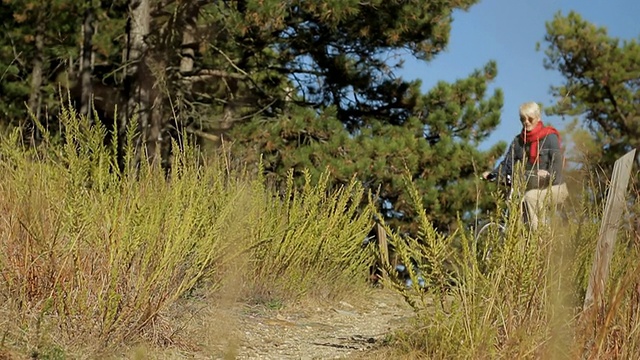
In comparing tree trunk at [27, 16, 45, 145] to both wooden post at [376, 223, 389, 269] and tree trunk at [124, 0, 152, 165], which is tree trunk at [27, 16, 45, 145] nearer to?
tree trunk at [124, 0, 152, 165]

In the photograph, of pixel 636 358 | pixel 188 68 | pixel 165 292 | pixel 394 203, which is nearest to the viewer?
pixel 636 358

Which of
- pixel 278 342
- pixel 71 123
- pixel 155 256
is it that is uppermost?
pixel 71 123

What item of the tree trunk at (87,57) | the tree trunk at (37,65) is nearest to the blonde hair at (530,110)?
the tree trunk at (87,57)

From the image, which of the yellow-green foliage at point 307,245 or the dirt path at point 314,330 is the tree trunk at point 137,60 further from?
the dirt path at point 314,330

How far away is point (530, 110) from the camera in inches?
260

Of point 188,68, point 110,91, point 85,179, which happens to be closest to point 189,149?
point 85,179

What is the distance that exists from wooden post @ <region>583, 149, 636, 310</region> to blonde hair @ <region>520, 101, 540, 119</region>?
6.93ft

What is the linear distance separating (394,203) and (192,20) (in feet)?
14.5

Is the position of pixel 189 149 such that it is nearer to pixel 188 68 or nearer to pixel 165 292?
pixel 165 292

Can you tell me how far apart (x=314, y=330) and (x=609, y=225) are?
2501 mm

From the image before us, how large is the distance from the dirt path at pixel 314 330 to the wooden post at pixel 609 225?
135 centimetres

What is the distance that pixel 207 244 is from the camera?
4.94 m

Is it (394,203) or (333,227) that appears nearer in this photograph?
(333,227)

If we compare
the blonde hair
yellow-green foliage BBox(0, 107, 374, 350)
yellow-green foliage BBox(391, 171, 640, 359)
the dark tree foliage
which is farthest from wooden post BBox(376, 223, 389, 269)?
the dark tree foliage
